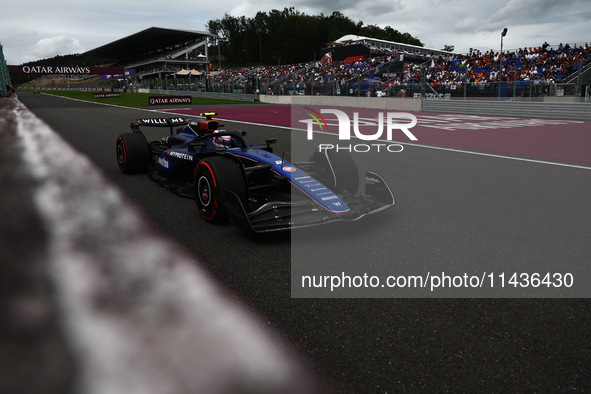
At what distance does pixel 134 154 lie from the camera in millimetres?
5945

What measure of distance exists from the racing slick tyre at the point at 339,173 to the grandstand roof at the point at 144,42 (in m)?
79.9

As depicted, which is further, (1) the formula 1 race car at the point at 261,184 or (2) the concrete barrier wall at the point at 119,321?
(1) the formula 1 race car at the point at 261,184

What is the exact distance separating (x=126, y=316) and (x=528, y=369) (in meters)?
1.98

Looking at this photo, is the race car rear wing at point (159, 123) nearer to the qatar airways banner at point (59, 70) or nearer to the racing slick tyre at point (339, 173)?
the racing slick tyre at point (339, 173)

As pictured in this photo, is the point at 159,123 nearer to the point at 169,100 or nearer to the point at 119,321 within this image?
the point at 119,321

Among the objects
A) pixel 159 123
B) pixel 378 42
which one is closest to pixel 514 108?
pixel 159 123

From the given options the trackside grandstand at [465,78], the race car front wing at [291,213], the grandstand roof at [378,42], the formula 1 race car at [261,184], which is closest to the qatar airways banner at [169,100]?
the trackside grandstand at [465,78]

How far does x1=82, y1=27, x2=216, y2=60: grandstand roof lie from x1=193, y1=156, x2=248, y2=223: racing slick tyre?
80.0m

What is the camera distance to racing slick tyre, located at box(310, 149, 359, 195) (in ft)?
14.2

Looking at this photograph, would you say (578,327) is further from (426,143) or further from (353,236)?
(426,143)

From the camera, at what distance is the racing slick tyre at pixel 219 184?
3703 millimetres

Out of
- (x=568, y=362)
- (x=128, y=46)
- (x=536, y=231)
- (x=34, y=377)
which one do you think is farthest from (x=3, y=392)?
(x=128, y=46)

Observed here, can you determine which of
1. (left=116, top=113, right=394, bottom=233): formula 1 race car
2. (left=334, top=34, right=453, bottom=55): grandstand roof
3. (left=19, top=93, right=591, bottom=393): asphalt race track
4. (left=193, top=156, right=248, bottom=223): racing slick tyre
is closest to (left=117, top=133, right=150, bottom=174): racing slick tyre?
(left=116, top=113, right=394, bottom=233): formula 1 race car

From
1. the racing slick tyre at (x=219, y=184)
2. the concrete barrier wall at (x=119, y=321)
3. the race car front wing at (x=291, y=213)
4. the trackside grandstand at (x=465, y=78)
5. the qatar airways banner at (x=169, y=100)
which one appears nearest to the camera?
the concrete barrier wall at (x=119, y=321)
